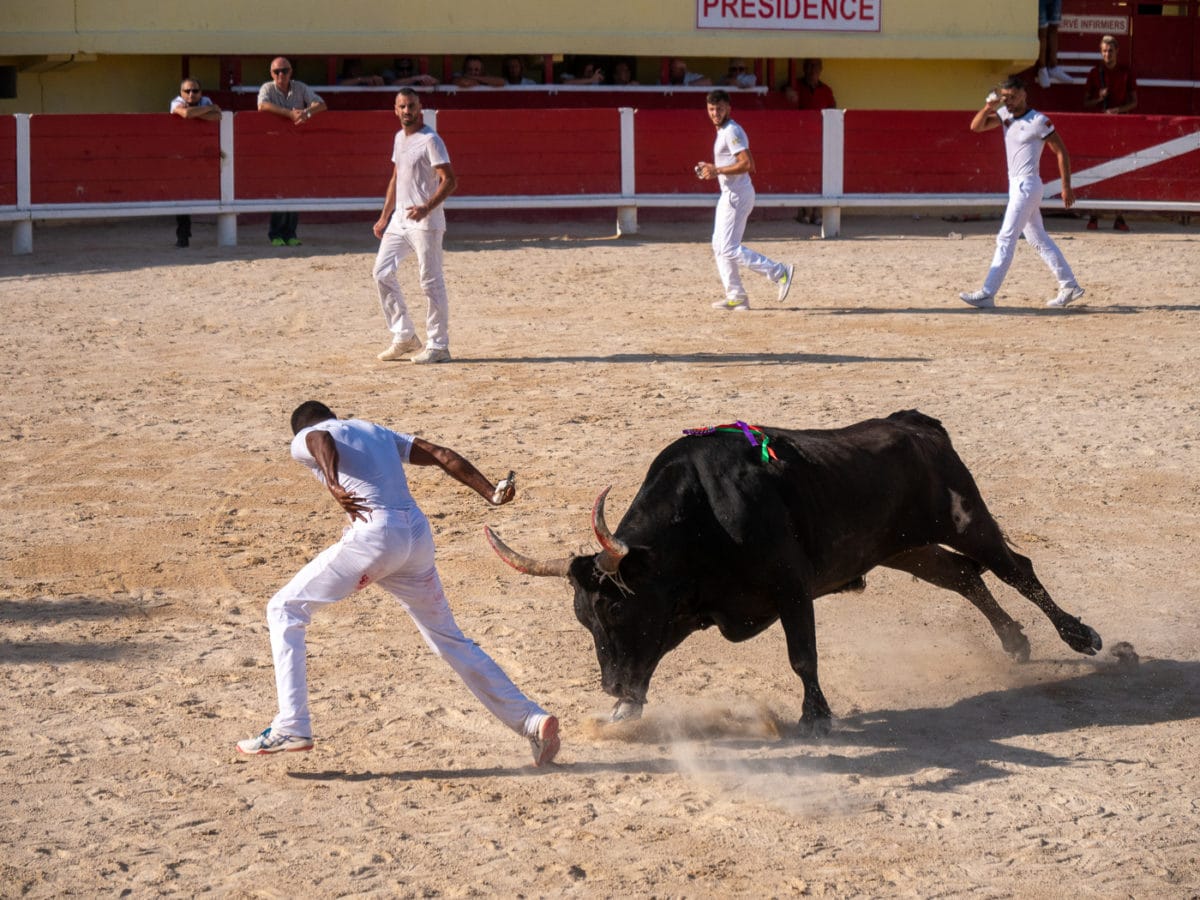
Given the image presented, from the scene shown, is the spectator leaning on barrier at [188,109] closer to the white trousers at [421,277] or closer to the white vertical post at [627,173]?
the white vertical post at [627,173]

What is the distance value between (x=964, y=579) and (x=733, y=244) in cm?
Answer: 722

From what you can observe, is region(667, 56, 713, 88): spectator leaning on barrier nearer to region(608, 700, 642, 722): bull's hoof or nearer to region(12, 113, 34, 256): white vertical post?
region(12, 113, 34, 256): white vertical post

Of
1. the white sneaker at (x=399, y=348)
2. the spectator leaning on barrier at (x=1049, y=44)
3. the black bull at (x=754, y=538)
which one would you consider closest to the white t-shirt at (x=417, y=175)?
the white sneaker at (x=399, y=348)

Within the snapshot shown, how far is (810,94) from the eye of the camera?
2067 centimetres

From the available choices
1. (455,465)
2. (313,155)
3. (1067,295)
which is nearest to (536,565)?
(455,465)

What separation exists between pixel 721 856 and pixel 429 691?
1.72 m

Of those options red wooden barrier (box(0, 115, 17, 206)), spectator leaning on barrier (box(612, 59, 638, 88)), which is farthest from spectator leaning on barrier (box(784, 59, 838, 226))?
red wooden barrier (box(0, 115, 17, 206))

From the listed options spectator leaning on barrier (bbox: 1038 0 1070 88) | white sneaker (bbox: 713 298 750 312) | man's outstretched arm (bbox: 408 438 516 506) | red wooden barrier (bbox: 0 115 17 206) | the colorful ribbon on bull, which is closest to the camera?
man's outstretched arm (bbox: 408 438 516 506)

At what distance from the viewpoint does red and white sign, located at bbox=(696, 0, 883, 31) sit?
2012 centimetres

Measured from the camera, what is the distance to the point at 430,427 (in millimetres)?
9984

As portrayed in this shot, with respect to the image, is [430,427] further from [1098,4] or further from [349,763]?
[1098,4]

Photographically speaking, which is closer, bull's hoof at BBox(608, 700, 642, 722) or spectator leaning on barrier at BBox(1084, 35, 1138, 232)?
bull's hoof at BBox(608, 700, 642, 722)

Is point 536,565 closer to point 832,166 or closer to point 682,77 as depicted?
point 832,166

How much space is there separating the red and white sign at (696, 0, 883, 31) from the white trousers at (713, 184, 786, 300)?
7239mm
